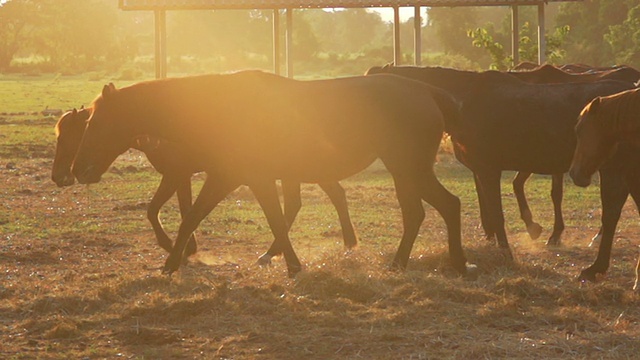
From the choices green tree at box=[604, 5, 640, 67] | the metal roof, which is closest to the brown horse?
the metal roof

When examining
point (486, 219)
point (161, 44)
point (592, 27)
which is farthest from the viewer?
point (592, 27)

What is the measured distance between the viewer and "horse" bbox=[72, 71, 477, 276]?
9297mm

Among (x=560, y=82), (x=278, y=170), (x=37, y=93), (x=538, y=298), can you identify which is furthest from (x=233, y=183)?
(x=37, y=93)

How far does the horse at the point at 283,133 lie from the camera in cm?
930

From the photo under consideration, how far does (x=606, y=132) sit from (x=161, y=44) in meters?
12.5

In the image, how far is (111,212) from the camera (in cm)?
1462

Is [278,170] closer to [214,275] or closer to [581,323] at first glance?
[214,275]

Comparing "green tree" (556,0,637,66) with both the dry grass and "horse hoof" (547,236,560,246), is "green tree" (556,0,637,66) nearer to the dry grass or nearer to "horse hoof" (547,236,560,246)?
"horse hoof" (547,236,560,246)

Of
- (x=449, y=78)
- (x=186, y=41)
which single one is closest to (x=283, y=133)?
(x=449, y=78)

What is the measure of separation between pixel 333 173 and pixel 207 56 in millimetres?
62329

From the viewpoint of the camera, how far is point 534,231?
1213cm

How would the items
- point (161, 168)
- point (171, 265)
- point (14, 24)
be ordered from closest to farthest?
point (171, 265) < point (161, 168) < point (14, 24)

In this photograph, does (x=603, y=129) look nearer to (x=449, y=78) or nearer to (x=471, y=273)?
(x=471, y=273)

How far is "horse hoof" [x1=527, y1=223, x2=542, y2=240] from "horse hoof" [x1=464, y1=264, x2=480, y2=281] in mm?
2955
